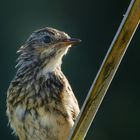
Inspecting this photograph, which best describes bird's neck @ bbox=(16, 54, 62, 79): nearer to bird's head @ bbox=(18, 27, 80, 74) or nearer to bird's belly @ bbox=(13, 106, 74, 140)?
bird's head @ bbox=(18, 27, 80, 74)

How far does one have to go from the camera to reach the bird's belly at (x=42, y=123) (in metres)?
6.18

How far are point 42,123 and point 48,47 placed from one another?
605 millimetres

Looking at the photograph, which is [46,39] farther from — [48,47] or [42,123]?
[42,123]

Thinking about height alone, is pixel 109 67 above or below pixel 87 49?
above

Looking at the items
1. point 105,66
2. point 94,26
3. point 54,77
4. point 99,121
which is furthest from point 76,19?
point 105,66

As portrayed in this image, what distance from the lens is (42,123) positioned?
6.21m

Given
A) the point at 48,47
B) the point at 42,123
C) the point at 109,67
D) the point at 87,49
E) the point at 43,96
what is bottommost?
the point at 87,49

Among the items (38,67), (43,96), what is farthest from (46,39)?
(43,96)

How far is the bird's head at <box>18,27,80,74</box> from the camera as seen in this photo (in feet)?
21.0

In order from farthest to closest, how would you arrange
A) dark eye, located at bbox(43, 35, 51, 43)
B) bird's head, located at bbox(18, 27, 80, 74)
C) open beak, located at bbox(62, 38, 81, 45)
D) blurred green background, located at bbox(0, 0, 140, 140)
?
blurred green background, located at bbox(0, 0, 140, 140)
dark eye, located at bbox(43, 35, 51, 43)
bird's head, located at bbox(18, 27, 80, 74)
open beak, located at bbox(62, 38, 81, 45)

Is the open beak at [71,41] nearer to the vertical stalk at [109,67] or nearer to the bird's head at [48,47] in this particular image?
the bird's head at [48,47]

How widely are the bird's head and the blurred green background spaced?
4.29 metres

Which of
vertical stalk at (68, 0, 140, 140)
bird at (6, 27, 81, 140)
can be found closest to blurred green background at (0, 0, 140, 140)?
bird at (6, 27, 81, 140)

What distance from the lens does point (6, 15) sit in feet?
40.5
